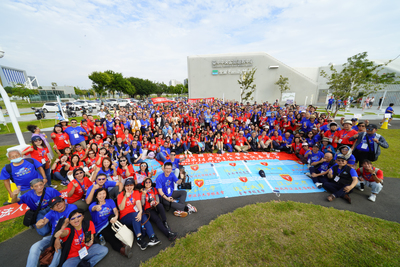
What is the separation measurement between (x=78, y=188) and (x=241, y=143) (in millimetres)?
7981

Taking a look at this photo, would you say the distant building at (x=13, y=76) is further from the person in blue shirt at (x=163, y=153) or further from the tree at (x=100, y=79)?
the person in blue shirt at (x=163, y=153)

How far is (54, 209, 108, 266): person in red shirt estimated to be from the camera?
2.79m

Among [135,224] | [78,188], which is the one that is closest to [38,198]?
[78,188]

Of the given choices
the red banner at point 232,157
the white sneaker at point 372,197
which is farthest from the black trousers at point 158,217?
the white sneaker at point 372,197

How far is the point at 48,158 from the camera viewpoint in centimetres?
559

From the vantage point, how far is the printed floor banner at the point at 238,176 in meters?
5.20

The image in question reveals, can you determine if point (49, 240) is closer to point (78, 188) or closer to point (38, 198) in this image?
point (38, 198)

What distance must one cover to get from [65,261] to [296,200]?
6.32 metres

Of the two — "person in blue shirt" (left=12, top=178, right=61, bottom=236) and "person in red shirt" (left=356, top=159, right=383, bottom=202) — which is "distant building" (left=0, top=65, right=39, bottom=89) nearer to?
"person in blue shirt" (left=12, top=178, right=61, bottom=236)

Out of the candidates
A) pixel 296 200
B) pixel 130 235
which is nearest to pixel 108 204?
pixel 130 235

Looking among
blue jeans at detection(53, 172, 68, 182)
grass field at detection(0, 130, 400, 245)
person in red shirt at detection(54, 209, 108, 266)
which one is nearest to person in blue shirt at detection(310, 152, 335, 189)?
grass field at detection(0, 130, 400, 245)

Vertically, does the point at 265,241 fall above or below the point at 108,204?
below

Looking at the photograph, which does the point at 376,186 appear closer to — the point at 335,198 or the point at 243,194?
the point at 335,198

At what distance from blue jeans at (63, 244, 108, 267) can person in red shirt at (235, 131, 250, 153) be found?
738cm
